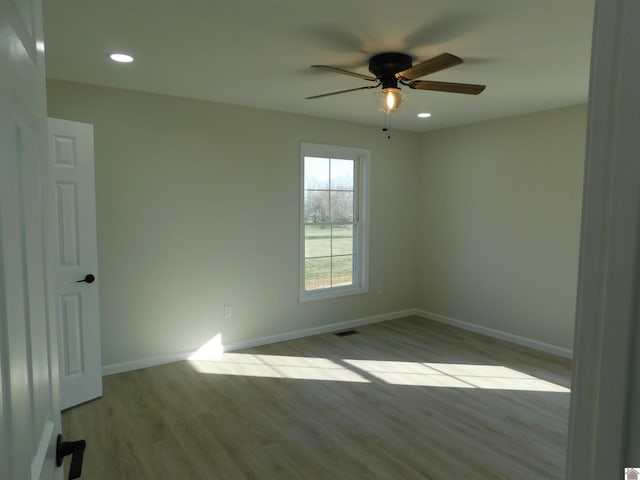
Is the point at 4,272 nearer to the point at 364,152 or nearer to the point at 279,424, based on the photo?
the point at 279,424

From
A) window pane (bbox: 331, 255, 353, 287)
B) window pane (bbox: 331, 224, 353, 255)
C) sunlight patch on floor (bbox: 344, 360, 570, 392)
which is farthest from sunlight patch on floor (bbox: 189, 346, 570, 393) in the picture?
window pane (bbox: 331, 224, 353, 255)

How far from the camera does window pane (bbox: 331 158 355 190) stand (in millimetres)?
5102

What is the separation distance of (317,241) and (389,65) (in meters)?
2.65

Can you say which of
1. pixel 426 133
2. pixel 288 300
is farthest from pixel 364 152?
pixel 288 300

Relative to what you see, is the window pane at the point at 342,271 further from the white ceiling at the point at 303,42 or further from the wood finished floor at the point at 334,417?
the white ceiling at the point at 303,42

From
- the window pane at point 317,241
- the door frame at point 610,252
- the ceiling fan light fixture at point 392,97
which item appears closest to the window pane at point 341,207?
the window pane at point 317,241

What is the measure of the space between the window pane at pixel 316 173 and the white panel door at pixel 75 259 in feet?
7.70

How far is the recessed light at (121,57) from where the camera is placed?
2791 mm

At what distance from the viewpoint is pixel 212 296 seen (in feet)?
13.9

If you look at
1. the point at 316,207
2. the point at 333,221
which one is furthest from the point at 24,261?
the point at 333,221

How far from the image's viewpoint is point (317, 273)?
5059 millimetres

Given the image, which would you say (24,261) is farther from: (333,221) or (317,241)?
(333,221)

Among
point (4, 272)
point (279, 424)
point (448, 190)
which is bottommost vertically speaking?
point (279, 424)

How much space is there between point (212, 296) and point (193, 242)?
60 cm
